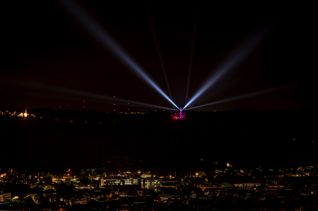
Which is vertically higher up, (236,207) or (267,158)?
(267,158)

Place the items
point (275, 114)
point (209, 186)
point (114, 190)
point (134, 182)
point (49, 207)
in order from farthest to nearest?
point (275, 114)
point (134, 182)
point (209, 186)
point (114, 190)
point (49, 207)

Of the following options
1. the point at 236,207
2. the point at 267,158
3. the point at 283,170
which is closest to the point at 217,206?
the point at 236,207

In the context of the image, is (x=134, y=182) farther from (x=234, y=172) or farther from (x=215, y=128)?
(x=215, y=128)

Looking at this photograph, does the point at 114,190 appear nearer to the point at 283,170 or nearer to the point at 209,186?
the point at 209,186

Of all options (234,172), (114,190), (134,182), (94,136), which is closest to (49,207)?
(114,190)

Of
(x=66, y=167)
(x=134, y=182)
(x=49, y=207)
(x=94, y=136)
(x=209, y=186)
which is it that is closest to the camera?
(x=49, y=207)

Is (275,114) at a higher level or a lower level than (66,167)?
higher

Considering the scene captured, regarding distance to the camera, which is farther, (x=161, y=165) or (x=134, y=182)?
(x=161, y=165)

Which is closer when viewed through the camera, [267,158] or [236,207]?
[236,207]

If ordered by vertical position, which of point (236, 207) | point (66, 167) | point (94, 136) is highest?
point (94, 136)
